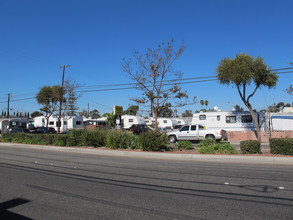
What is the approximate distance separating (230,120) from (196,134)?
6.26 metres

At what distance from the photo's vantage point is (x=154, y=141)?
1484 cm

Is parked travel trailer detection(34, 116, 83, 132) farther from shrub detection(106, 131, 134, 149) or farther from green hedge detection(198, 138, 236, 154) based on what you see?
green hedge detection(198, 138, 236, 154)

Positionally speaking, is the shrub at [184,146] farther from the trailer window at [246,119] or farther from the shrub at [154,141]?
the trailer window at [246,119]

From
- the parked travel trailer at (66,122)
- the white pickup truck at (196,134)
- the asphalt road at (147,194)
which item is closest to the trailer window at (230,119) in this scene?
the white pickup truck at (196,134)

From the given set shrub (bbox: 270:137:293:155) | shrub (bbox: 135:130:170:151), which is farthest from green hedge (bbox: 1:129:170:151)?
shrub (bbox: 270:137:293:155)

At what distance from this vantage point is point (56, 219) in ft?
14.7

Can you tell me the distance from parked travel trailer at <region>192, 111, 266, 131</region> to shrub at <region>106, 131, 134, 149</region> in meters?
12.4

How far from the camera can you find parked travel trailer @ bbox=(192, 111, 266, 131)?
995 inches

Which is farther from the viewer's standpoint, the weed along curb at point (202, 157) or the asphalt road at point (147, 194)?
the weed along curb at point (202, 157)

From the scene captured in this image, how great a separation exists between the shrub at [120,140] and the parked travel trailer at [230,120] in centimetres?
1243

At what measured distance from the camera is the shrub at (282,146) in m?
11.7

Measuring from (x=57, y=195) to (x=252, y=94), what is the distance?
21352 millimetres

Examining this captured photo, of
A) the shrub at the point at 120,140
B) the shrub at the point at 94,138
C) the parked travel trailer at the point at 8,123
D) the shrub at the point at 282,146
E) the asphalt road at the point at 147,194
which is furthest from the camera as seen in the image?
the parked travel trailer at the point at 8,123

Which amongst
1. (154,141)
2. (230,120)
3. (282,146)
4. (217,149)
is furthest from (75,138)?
(230,120)
